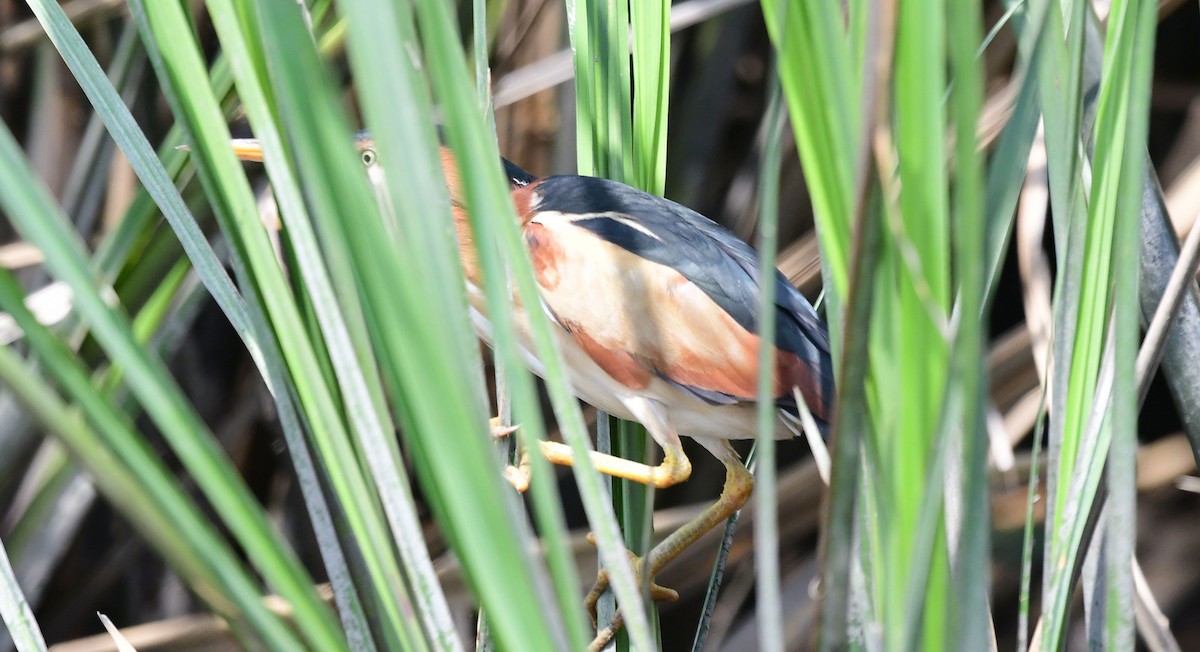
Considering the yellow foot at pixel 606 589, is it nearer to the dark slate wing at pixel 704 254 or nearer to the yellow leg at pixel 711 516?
the yellow leg at pixel 711 516

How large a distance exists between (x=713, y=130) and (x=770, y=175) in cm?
112

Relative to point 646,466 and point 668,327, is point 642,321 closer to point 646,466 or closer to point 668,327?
point 668,327

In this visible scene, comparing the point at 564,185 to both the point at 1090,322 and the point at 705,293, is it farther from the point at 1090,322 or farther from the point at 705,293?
the point at 1090,322

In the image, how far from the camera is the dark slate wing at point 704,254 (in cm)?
98

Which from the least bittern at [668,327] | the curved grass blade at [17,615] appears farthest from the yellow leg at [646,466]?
the curved grass blade at [17,615]

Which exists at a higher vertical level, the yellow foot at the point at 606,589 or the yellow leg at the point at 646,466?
the yellow leg at the point at 646,466

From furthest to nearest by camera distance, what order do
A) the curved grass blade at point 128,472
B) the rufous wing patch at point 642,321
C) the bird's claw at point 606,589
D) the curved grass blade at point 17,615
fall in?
1. the rufous wing patch at point 642,321
2. the bird's claw at point 606,589
3. the curved grass blade at point 17,615
4. the curved grass blade at point 128,472

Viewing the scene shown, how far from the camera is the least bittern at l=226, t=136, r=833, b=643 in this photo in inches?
39.1

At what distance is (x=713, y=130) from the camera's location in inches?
59.1

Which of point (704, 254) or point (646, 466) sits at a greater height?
point (704, 254)

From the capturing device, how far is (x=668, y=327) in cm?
104

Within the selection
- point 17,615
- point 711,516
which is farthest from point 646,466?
point 17,615

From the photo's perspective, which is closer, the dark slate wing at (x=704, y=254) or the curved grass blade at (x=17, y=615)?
the curved grass blade at (x=17, y=615)

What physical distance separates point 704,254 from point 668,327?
76 millimetres
